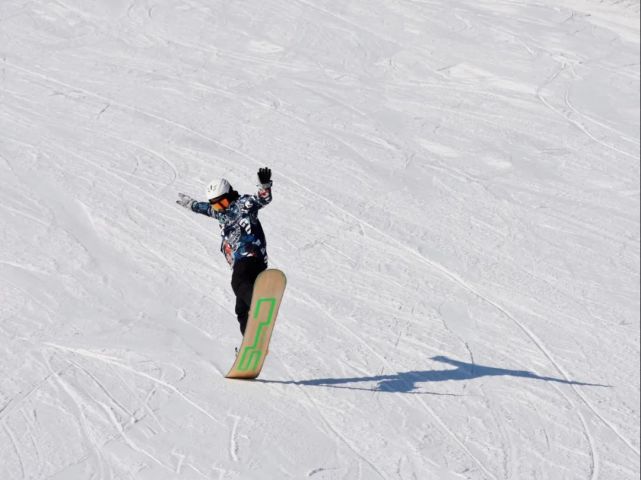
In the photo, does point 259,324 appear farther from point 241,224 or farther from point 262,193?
point 262,193

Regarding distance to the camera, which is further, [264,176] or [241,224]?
[241,224]

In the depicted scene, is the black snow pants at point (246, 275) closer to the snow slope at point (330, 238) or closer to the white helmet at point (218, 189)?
the white helmet at point (218, 189)

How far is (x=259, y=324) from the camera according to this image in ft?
26.6

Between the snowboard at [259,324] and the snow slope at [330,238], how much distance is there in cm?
14

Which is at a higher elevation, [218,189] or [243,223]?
[218,189]

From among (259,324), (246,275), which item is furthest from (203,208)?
(259,324)

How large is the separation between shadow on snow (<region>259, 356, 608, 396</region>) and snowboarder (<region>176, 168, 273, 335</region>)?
101 cm

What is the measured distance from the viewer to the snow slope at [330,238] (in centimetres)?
795

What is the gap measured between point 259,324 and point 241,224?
2.63ft

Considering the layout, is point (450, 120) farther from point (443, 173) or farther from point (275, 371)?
point (275, 371)

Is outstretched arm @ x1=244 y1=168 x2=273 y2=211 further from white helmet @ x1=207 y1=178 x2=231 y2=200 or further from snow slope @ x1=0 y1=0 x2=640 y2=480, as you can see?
snow slope @ x1=0 y1=0 x2=640 y2=480

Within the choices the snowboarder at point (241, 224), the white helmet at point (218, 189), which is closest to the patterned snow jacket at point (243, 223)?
the snowboarder at point (241, 224)

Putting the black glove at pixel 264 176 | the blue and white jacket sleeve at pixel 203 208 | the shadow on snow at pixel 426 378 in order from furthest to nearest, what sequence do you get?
the shadow on snow at pixel 426 378 < the blue and white jacket sleeve at pixel 203 208 < the black glove at pixel 264 176

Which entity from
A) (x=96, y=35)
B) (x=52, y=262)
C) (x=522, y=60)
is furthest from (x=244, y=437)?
(x=522, y=60)
